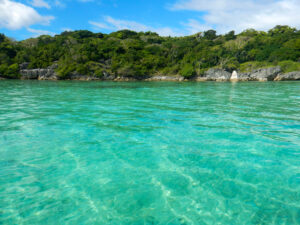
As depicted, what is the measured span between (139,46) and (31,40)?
49601 millimetres

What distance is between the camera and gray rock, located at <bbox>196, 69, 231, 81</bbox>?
59.0 meters

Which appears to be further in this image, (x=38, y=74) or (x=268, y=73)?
(x=38, y=74)

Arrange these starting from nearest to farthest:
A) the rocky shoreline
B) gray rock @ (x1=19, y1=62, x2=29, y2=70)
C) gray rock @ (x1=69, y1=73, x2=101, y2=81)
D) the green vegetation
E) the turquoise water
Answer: the turquoise water → the rocky shoreline → gray rock @ (x1=69, y1=73, x2=101, y2=81) → gray rock @ (x1=19, y1=62, x2=29, y2=70) → the green vegetation

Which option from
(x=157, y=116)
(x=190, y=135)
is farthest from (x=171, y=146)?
(x=157, y=116)

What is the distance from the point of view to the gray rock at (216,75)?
5900 centimetres

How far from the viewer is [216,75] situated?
5966 cm

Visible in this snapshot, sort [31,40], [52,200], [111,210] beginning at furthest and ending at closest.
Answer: [31,40], [52,200], [111,210]

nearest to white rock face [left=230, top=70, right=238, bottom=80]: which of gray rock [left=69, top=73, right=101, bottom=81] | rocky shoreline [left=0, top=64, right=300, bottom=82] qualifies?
rocky shoreline [left=0, top=64, right=300, bottom=82]

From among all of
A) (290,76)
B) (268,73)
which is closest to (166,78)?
(268,73)

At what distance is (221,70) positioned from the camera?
198ft

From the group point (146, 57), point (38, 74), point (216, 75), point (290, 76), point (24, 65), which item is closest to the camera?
point (290, 76)

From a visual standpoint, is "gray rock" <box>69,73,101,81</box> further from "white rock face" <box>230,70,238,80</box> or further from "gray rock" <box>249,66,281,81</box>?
"gray rock" <box>249,66,281,81</box>

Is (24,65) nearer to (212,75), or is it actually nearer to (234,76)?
(212,75)

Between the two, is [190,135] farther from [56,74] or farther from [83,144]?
[56,74]
